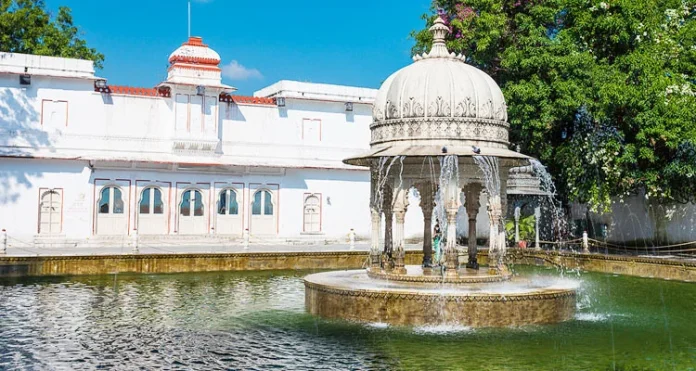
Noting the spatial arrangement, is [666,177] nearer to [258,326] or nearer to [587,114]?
[587,114]

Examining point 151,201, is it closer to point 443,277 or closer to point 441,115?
point 441,115

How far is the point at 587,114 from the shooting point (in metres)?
25.7

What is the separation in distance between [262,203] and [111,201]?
6.06 metres

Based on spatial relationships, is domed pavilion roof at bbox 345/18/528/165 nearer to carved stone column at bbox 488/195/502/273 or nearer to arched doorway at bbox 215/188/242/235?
carved stone column at bbox 488/195/502/273

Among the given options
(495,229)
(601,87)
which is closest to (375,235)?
(495,229)

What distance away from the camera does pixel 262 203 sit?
3128 centimetres

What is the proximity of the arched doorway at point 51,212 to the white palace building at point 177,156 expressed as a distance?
36mm

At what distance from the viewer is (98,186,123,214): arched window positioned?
28.4 metres

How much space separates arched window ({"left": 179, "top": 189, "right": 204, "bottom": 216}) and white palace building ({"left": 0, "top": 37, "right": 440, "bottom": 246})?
4 cm

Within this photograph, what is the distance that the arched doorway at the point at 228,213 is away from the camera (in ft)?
99.1

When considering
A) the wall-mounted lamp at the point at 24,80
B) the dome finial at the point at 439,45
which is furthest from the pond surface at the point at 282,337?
the wall-mounted lamp at the point at 24,80

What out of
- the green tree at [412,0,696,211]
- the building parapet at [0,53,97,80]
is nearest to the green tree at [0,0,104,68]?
the building parapet at [0,53,97,80]

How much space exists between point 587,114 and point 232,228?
46.8 feet

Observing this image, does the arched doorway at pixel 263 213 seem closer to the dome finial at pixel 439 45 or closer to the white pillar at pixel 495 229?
the dome finial at pixel 439 45
